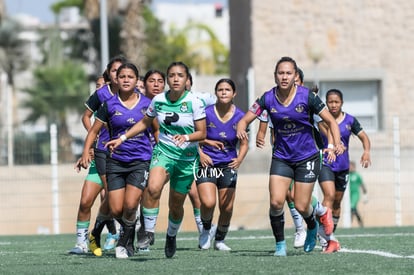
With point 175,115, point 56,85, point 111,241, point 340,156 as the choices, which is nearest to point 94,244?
point 111,241

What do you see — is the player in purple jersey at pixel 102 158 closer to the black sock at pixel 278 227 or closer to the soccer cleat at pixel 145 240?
the soccer cleat at pixel 145 240

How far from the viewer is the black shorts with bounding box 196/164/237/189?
1457cm

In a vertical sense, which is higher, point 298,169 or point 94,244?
point 298,169

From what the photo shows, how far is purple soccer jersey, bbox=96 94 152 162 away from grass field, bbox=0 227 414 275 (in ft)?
3.68

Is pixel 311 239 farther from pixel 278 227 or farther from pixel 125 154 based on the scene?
pixel 125 154

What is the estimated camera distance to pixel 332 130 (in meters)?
13.2

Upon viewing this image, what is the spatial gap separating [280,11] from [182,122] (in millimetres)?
19178

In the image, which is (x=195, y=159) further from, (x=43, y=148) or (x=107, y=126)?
(x=43, y=148)

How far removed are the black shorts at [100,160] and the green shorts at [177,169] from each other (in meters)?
0.97

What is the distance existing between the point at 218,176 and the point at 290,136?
1794 mm

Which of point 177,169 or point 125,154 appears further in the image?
point 177,169

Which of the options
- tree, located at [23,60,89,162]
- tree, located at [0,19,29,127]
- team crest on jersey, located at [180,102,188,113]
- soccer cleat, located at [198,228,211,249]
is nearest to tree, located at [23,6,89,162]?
tree, located at [23,60,89,162]

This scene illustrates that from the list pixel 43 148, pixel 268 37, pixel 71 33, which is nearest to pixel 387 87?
pixel 268 37

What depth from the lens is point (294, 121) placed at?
13.3 metres
